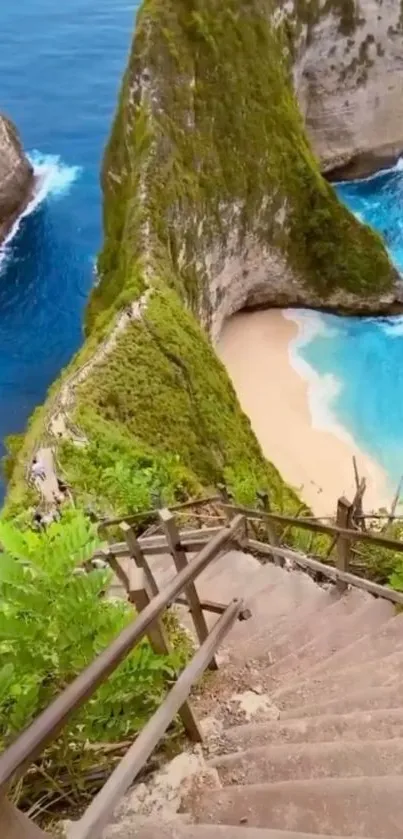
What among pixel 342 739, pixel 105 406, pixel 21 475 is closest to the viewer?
pixel 342 739

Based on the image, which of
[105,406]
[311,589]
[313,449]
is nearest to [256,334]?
[313,449]

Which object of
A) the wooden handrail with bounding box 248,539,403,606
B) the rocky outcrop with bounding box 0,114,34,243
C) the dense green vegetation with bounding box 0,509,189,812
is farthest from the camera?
the rocky outcrop with bounding box 0,114,34,243

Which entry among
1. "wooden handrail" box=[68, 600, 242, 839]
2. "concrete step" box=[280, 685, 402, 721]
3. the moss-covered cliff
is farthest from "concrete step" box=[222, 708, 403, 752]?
the moss-covered cliff

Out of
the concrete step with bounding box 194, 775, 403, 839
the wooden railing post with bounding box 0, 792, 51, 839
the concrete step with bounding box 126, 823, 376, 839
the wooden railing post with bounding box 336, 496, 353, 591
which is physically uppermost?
the wooden railing post with bounding box 336, 496, 353, 591

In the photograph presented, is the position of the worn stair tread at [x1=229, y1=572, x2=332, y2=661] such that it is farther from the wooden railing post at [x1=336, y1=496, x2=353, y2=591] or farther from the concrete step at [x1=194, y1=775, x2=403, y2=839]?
the concrete step at [x1=194, y1=775, x2=403, y2=839]

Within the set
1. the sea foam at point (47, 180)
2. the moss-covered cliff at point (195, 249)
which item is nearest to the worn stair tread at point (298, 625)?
the moss-covered cliff at point (195, 249)

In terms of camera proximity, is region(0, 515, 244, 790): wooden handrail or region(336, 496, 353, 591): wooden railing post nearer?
region(0, 515, 244, 790): wooden handrail

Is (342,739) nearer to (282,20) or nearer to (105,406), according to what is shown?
(105,406)
